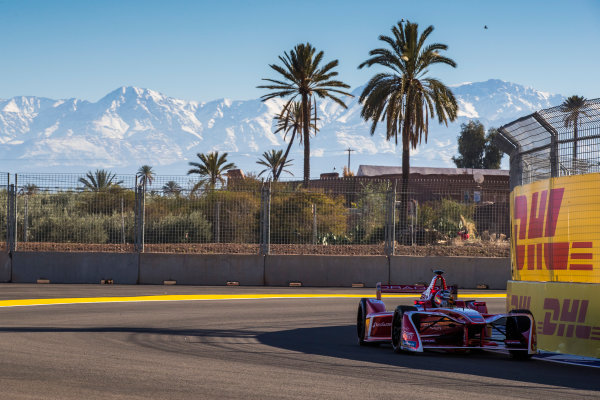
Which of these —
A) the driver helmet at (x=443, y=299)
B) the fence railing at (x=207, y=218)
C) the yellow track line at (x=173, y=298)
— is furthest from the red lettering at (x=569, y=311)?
the fence railing at (x=207, y=218)

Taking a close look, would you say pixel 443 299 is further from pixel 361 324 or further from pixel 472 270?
pixel 472 270

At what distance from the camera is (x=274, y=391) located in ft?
23.1

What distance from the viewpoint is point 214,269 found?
22.4 m

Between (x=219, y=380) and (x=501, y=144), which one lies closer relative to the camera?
(x=219, y=380)

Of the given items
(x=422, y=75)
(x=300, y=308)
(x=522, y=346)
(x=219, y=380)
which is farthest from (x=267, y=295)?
(x=422, y=75)

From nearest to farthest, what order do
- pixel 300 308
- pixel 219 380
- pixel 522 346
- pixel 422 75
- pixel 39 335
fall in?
pixel 219 380 < pixel 522 346 < pixel 39 335 < pixel 300 308 < pixel 422 75

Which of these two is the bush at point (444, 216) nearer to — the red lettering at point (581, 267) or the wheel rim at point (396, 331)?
the red lettering at point (581, 267)

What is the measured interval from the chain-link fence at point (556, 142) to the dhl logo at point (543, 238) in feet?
1.15

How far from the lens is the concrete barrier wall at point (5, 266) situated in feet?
73.3

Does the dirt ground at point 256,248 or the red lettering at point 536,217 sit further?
the dirt ground at point 256,248

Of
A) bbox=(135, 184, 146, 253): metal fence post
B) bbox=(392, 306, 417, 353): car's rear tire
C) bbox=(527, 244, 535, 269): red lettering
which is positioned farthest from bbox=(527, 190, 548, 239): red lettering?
bbox=(135, 184, 146, 253): metal fence post

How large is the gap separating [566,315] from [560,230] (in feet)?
3.48

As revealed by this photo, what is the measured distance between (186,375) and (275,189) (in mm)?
15017

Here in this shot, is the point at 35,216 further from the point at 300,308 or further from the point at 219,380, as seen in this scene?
→ the point at 219,380
